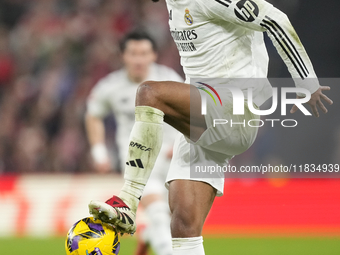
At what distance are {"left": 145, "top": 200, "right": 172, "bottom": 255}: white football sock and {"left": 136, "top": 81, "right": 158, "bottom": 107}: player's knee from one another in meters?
2.22

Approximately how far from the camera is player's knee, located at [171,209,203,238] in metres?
3.31

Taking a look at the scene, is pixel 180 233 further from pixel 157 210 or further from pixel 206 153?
pixel 157 210

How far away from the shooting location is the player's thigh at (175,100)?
290cm

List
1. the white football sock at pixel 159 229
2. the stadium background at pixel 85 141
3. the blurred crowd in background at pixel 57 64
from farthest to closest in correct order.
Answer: the blurred crowd in background at pixel 57 64, the stadium background at pixel 85 141, the white football sock at pixel 159 229

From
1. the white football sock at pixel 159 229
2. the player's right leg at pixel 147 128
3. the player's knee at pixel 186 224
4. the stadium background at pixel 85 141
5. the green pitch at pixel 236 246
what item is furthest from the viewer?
the stadium background at pixel 85 141

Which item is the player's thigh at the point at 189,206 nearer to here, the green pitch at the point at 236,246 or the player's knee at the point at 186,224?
the player's knee at the point at 186,224

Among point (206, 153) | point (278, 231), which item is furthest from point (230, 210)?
point (206, 153)

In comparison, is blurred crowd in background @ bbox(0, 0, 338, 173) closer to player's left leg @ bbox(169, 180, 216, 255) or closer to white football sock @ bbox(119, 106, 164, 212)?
player's left leg @ bbox(169, 180, 216, 255)

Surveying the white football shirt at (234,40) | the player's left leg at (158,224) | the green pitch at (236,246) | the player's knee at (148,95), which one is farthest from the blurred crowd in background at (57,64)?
the player's knee at (148,95)

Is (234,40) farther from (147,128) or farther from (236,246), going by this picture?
(236,246)

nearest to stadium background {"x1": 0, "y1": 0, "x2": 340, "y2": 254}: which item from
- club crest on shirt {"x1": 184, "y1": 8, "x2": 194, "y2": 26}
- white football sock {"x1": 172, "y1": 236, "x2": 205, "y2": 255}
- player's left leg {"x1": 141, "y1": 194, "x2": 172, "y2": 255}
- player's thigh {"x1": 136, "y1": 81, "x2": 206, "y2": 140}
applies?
player's left leg {"x1": 141, "y1": 194, "x2": 172, "y2": 255}

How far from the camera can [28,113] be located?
34.0 ft

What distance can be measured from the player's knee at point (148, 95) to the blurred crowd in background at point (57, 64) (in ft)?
23.0

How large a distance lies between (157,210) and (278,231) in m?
3.58
